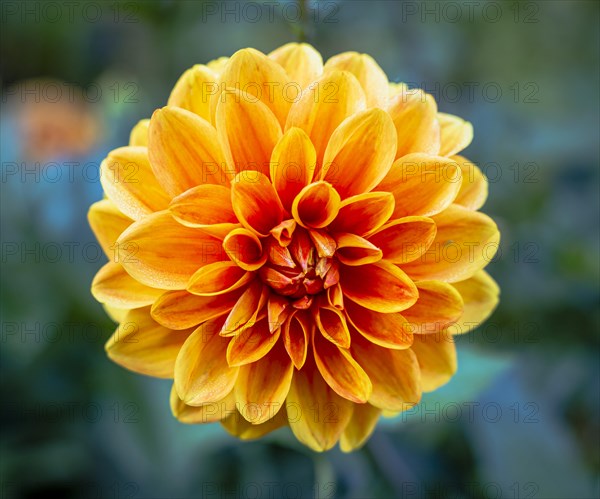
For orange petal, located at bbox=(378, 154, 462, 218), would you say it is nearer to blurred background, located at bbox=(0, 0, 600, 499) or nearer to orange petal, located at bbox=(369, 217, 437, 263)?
orange petal, located at bbox=(369, 217, 437, 263)

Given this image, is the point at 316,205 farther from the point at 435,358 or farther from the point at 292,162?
the point at 435,358

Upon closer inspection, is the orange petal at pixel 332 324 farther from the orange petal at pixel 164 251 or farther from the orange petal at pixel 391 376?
the orange petal at pixel 164 251

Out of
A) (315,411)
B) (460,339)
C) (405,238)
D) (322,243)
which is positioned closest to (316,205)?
(322,243)

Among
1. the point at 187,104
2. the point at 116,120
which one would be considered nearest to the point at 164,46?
the point at 116,120

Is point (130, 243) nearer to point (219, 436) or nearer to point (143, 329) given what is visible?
point (143, 329)

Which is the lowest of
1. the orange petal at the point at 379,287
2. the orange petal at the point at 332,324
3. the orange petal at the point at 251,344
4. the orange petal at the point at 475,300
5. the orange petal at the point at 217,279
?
the orange petal at the point at 475,300

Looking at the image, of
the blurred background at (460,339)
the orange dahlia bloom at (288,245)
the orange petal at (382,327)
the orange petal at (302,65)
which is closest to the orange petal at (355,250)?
the orange dahlia bloom at (288,245)

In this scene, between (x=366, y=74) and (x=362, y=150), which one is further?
(x=366, y=74)

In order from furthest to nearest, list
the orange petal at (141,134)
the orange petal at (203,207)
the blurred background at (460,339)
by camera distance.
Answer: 1. the blurred background at (460,339)
2. the orange petal at (141,134)
3. the orange petal at (203,207)
